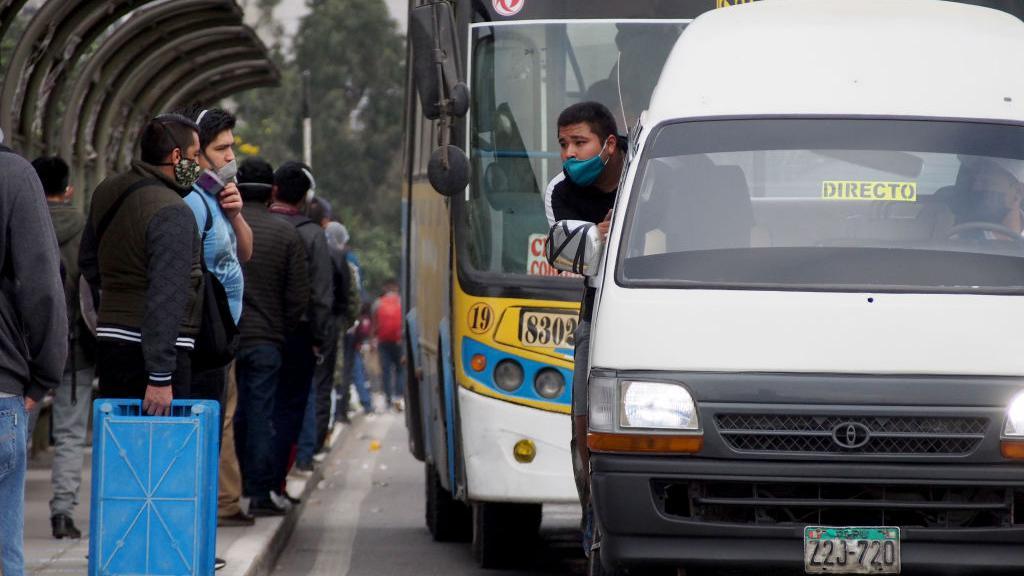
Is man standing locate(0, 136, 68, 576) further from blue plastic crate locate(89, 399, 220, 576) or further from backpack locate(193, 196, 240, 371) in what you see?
backpack locate(193, 196, 240, 371)

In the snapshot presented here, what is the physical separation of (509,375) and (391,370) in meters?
20.7

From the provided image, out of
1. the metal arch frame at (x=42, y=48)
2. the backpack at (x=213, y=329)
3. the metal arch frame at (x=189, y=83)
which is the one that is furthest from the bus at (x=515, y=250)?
the metal arch frame at (x=189, y=83)

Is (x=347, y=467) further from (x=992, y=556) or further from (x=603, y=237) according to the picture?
(x=992, y=556)

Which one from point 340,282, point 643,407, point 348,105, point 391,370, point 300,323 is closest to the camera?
point 643,407

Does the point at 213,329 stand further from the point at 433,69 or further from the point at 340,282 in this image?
the point at 340,282

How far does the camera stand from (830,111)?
22.9 feet

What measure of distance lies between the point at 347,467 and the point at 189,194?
31.1 feet

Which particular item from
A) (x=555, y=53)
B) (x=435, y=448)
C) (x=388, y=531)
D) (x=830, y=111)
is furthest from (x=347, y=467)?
(x=830, y=111)

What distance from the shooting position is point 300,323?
12.0 metres

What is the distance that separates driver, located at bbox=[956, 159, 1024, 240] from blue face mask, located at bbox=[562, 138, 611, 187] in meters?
1.67

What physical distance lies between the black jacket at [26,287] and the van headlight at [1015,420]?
9.18 ft

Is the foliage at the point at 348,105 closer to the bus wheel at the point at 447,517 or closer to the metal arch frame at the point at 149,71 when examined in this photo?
the metal arch frame at the point at 149,71

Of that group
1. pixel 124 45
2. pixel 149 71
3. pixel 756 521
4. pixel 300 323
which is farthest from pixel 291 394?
pixel 756 521

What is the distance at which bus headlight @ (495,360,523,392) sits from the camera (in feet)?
29.9
